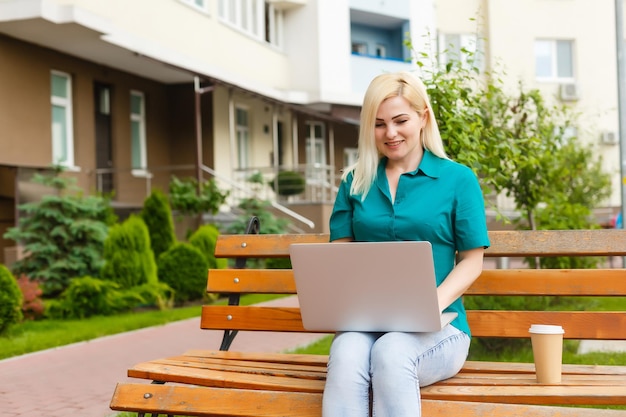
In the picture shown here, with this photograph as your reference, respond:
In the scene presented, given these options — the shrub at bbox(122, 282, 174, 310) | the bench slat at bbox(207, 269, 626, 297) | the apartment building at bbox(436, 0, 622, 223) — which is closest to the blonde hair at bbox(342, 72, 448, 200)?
the bench slat at bbox(207, 269, 626, 297)

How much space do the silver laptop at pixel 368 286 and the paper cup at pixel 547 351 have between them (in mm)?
349

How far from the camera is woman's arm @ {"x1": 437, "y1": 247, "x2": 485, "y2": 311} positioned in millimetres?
3387

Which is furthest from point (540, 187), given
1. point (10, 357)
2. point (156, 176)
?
point (156, 176)

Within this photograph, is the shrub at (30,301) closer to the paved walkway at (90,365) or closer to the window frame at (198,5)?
the paved walkway at (90,365)

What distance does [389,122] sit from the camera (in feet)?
11.9

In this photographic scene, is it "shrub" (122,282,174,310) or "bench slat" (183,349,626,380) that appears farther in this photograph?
"shrub" (122,282,174,310)

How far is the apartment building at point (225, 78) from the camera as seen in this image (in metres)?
15.7

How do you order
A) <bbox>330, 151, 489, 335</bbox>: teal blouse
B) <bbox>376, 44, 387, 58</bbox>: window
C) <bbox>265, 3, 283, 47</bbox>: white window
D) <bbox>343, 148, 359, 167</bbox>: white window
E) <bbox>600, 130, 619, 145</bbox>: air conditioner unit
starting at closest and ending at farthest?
<bbox>330, 151, 489, 335</bbox>: teal blouse < <bbox>265, 3, 283, 47</bbox>: white window < <bbox>600, 130, 619, 145</bbox>: air conditioner unit < <bbox>343, 148, 359, 167</bbox>: white window < <bbox>376, 44, 387, 58</bbox>: window

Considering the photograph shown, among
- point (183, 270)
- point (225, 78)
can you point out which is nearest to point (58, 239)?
point (183, 270)

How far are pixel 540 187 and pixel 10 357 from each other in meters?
5.79

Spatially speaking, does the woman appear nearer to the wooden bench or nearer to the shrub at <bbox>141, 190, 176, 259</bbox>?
the wooden bench

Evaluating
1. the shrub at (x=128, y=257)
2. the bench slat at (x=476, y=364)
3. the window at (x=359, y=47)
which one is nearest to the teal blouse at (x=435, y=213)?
the bench slat at (x=476, y=364)

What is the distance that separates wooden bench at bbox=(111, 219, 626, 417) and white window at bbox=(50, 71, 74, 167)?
13.2 metres

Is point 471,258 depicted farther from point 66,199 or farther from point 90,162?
point 90,162
